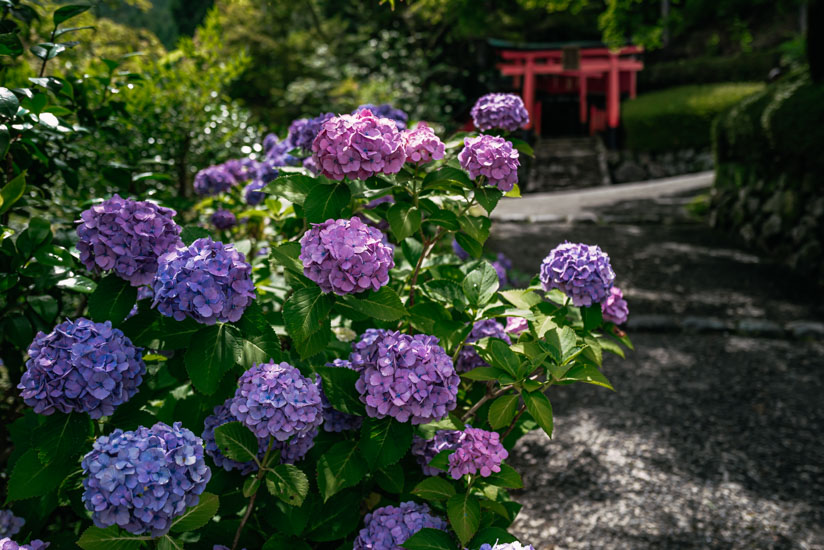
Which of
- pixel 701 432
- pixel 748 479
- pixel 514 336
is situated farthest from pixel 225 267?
pixel 701 432

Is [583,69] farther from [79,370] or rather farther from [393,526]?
[79,370]

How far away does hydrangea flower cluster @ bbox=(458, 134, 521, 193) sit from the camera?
5.11 ft

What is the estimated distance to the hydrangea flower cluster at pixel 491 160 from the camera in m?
1.56

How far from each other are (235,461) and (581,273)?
3.25ft

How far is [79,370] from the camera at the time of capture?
1.23m

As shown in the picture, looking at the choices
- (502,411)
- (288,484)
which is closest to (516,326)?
(502,411)

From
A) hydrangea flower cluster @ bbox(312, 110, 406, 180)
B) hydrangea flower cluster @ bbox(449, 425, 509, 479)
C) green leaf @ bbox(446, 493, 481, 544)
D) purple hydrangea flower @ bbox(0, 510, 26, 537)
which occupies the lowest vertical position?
purple hydrangea flower @ bbox(0, 510, 26, 537)

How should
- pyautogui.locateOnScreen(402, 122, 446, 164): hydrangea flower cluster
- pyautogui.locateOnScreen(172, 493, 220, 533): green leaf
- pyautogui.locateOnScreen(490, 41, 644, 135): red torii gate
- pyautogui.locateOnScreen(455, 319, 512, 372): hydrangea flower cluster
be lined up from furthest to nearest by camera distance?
pyautogui.locateOnScreen(490, 41, 644, 135): red torii gate
pyautogui.locateOnScreen(455, 319, 512, 372): hydrangea flower cluster
pyautogui.locateOnScreen(402, 122, 446, 164): hydrangea flower cluster
pyautogui.locateOnScreen(172, 493, 220, 533): green leaf

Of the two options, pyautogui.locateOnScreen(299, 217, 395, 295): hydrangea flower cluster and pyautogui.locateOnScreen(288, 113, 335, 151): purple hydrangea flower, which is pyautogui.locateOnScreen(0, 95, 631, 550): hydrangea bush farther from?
pyautogui.locateOnScreen(288, 113, 335, 151): purple hydrangea flower

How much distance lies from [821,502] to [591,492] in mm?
1016

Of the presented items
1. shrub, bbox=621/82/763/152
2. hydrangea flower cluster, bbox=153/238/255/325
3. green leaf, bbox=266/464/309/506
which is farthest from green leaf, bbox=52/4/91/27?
shrub, bbox=621/82/763/152

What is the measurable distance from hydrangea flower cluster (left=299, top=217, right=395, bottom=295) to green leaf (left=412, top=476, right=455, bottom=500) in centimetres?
48

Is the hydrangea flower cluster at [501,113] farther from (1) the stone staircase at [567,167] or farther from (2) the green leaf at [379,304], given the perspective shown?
(1) the stone staircase at [567,167]

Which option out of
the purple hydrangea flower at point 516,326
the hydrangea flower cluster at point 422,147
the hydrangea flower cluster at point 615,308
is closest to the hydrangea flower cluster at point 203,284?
the hydrangea flower cluster at point 422,147
